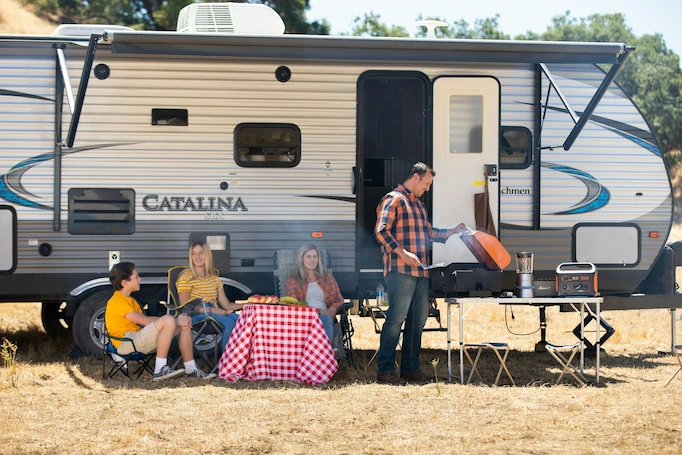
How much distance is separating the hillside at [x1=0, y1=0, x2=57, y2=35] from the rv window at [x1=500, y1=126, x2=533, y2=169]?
23869 mm

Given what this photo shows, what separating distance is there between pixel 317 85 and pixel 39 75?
237 centimetres

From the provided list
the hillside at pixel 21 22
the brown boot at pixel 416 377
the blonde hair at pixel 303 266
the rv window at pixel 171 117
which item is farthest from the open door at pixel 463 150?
the hillside at pixel 21 22


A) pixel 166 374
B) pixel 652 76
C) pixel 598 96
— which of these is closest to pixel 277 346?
pixel 166 374

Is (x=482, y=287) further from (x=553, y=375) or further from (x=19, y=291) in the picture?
(x=19, y=291)

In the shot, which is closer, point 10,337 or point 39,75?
point 39,75

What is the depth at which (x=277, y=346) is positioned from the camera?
6812mm

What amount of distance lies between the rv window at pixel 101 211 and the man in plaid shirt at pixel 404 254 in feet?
7.35

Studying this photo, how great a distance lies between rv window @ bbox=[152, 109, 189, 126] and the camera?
762cm

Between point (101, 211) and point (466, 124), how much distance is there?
3.26 meters

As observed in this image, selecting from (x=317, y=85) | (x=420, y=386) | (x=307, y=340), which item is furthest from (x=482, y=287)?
(x=317, y=85)

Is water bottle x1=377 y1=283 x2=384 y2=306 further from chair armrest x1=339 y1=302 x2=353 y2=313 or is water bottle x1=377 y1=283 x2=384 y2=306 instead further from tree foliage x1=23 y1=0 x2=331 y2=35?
tree foliage x1=23 y1=0 x2=331 y2=35

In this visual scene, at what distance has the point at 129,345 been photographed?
22.1 feet

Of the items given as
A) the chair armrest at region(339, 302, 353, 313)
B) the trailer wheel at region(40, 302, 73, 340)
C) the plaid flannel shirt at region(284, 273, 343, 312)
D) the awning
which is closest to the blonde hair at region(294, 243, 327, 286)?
the plaid flannel shirt at region(284, 273, 343, 312)

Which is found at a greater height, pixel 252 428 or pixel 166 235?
pixel 166 235
